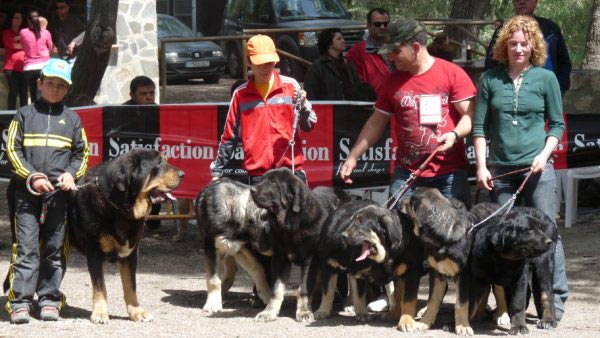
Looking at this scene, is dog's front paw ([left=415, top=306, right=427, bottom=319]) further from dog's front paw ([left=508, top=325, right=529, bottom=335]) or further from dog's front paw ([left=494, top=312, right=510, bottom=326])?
dog's front paw ([left=508, top=325, right=529, bottom=335])

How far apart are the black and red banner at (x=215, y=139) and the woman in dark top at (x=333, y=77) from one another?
454 mm

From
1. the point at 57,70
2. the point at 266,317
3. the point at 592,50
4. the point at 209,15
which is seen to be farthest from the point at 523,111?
the point at 209,15

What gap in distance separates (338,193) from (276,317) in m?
1.14

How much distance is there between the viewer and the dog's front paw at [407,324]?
732cm

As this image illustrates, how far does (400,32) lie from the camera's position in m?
7.42

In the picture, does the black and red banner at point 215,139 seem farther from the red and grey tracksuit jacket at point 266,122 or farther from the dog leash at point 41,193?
the dog leash at point 41,193

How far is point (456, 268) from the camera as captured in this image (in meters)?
7.12

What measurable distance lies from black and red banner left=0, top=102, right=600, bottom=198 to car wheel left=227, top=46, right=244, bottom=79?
52.8ft

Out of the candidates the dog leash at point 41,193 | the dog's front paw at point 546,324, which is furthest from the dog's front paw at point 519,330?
the dog leash at point 41,193

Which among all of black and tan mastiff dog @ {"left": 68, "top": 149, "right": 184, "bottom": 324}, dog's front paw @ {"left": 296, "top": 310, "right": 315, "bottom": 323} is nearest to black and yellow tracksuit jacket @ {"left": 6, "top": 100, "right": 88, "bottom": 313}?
black and tan mastiff dog @ {"left": 68, "top": 149, "right": 184, "bottom": 324}

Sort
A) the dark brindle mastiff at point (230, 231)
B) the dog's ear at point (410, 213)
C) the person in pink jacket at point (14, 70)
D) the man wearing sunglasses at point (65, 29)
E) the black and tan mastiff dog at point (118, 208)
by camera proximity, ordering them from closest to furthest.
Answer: the dog's ear at point (410, 213), the black and tan mastiff dog at point (118, 208), the dark brindle mastiff at point (230, 231), the man wearing sunglasses at point (65, 29), the person in pink jacket at point (14, 70)

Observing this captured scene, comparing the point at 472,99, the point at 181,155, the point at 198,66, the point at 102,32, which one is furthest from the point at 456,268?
the point at 198,66

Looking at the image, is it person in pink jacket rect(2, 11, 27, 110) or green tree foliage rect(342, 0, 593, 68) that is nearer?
person in pink jacket rect(2, 11, 27, 110)

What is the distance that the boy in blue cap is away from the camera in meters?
7.55
